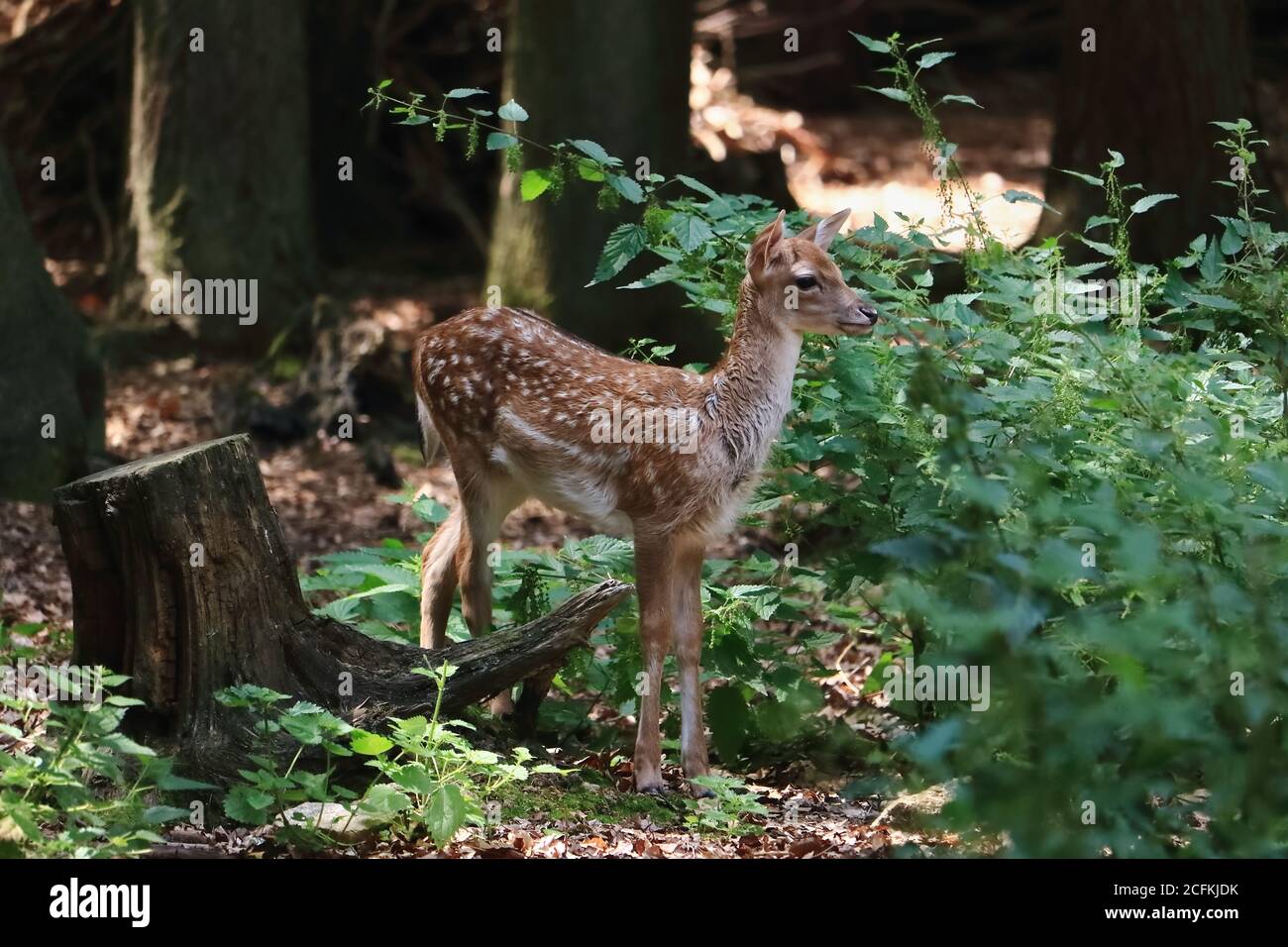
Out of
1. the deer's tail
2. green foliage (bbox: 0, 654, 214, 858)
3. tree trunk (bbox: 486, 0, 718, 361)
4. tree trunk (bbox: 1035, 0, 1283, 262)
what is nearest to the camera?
green foliage (bbox: 0, 654, 214, 858)

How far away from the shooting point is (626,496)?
22.0 feet

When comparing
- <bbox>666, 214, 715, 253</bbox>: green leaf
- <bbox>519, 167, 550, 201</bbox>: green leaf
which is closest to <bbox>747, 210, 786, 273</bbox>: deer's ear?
<bbox>666, 214, 715, 253</bbox>: green leaf

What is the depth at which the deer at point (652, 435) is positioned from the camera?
21.5 ft

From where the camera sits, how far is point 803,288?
A: 6555 mm

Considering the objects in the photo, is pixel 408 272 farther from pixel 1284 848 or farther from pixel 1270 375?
pixel 1284 848

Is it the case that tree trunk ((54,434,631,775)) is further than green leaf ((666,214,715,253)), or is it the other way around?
green leaf ((666,214,715,253))

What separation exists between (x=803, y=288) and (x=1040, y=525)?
7.82 feet

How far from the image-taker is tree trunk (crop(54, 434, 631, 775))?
547cm

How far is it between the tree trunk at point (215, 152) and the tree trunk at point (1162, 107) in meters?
5.62

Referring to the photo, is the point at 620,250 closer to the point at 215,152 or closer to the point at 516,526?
the point at 516,526

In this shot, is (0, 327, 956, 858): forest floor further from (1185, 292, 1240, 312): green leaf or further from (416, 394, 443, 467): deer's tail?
(1185, 292, 1240, 312): green leaf

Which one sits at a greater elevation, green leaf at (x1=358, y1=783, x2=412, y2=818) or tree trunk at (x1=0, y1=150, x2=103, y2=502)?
tree trunk at (x1=0, y1=150, x2=103, y2=502)

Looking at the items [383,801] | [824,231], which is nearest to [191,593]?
[383,801]

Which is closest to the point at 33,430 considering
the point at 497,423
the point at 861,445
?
the point at 497,423
